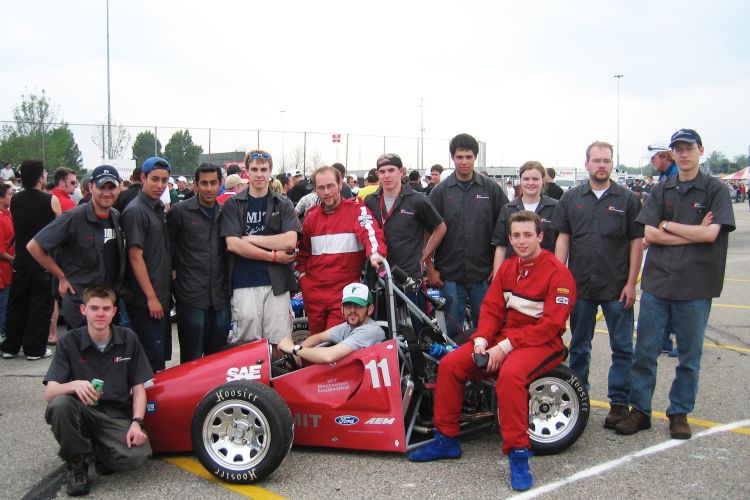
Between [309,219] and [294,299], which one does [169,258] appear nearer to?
[309,219]

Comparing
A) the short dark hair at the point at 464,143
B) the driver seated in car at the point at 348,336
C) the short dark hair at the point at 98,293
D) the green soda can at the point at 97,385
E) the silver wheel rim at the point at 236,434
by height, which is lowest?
the silver wheel rim at the point at 236,434

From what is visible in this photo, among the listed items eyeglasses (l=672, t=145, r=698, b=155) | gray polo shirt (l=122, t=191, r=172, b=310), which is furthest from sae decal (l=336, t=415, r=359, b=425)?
eyeglasses (l=672, t=145, r=698, b=155)

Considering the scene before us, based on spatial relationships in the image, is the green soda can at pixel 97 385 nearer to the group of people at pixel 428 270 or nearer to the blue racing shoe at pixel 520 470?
the group of people at pixel 428 270

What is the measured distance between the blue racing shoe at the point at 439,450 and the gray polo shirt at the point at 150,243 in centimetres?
229

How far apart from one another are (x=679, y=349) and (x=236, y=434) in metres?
3.10

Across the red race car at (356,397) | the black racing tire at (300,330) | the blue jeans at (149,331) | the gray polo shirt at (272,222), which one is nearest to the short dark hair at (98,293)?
the red race car at (356,397)

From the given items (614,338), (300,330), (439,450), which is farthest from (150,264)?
(614,338)

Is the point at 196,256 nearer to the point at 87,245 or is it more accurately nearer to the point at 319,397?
the point at 87,245

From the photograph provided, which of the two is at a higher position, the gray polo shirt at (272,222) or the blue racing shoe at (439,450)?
the gray polo shirt at (272,222)

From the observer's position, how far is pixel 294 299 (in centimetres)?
741

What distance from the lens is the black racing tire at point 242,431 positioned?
13.1ft

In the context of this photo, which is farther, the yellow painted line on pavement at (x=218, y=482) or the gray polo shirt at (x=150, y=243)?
the gray polo shirt at (x=150, y=243)

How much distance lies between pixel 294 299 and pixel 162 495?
11.9 ft

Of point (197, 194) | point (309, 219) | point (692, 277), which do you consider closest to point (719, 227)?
point (692, 277)
